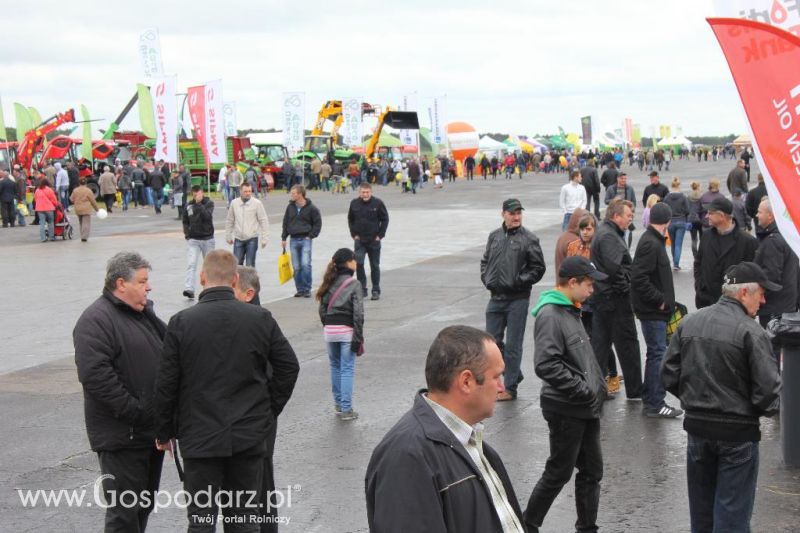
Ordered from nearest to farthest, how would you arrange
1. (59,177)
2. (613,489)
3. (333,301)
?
1. (613,489)
2. (333,301)
3. (59,177)

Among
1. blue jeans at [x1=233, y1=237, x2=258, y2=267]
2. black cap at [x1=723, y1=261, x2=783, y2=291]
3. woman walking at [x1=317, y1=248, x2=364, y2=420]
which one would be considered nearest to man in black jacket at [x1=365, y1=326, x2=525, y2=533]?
black cap at [x1=723, y1=261, x2=783, y2=291]

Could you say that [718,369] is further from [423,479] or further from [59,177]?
[59,177]

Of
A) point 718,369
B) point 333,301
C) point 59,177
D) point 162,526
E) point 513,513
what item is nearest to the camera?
point 513,513

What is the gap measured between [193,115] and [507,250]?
95.0 ft

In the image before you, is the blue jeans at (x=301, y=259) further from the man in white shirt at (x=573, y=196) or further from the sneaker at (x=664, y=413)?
the sneaker at (x=664, y=413)

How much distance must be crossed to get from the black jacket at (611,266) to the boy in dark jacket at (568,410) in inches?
117

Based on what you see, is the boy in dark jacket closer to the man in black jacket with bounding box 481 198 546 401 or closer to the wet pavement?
the wet pavement

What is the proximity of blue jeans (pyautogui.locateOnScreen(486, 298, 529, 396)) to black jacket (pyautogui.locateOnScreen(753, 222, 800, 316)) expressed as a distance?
7.32 feet

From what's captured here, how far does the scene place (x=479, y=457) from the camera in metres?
3.25

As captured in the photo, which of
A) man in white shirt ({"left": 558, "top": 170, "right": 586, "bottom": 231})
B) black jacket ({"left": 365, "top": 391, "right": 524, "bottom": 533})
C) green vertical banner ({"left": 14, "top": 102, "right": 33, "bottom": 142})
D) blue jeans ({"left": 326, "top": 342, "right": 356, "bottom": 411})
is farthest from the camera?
green vertical banner ({"left": 14, "top": 102, "right": 33, "bottom": 142})

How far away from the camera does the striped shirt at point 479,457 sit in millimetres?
3188

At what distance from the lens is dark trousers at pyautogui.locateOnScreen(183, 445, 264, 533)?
16.5 ft

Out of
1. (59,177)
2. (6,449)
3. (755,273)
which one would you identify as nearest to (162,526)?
(6,449)

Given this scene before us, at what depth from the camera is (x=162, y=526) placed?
6.46 meters
